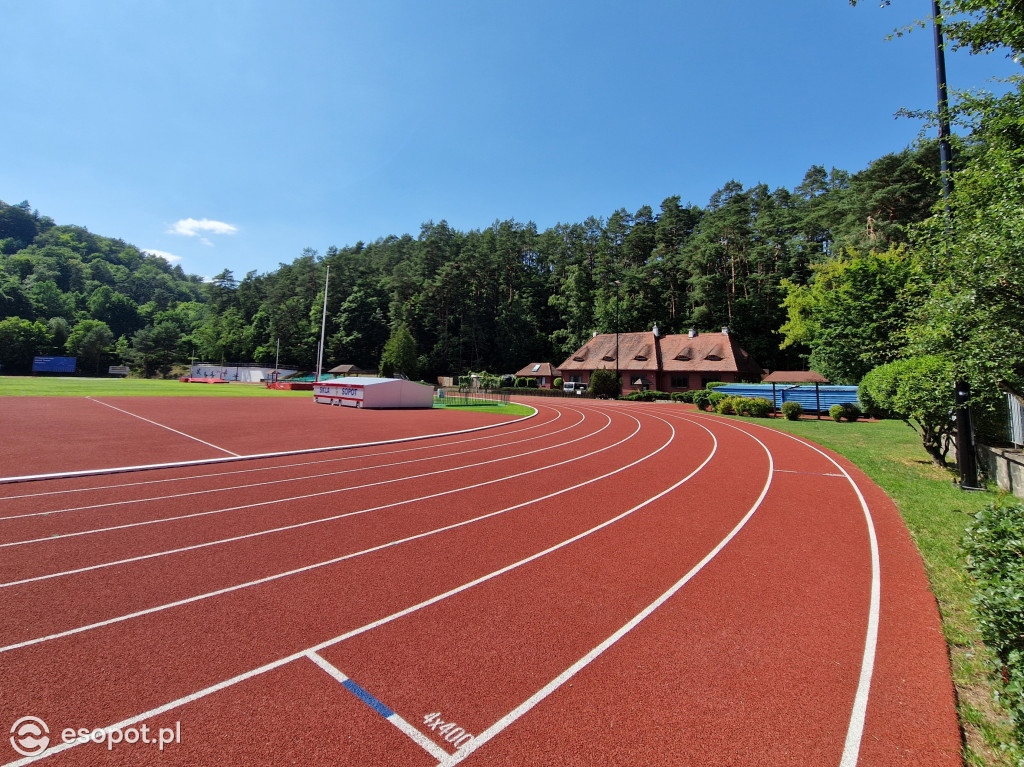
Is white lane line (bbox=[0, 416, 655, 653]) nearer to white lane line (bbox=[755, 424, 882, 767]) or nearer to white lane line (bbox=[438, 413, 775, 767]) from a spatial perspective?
white lane line (bbox=[438, 413, 775, 767])

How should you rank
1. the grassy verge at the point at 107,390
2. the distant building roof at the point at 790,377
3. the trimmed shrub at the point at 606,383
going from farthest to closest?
the trimmed shrub at the point at 606,383, the distant building roof at the point at 790,377, the grassy verge at the point at 107,390

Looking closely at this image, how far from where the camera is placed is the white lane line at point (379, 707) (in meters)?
3.05

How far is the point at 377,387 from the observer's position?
31.2 meters

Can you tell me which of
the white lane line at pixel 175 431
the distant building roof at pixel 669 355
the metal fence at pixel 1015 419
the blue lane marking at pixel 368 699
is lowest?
the blue lane marking at pixel 368 699

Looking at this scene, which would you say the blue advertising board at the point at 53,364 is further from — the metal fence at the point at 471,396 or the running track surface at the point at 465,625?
the running track surface at the point at 465,625

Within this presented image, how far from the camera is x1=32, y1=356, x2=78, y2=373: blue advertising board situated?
3221 inches

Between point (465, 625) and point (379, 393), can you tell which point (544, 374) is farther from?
point (465, 625)

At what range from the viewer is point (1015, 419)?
36.4 ft

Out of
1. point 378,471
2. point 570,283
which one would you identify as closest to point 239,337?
point 570,283

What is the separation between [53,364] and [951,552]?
120 m

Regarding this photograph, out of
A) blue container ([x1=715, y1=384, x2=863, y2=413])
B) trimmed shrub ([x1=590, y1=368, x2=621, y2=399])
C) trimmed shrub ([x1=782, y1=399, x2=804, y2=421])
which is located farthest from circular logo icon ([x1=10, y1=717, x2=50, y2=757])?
trimmed shrub ([x1=590, y1=368, x2=621, y2=399])

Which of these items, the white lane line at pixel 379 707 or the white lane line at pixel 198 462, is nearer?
the white lane line at pixel 379 707

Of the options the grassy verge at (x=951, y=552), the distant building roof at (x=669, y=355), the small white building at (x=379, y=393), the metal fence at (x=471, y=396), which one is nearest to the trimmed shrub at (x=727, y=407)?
the grassy verge at (x=951, y=552)

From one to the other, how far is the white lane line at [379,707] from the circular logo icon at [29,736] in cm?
170
